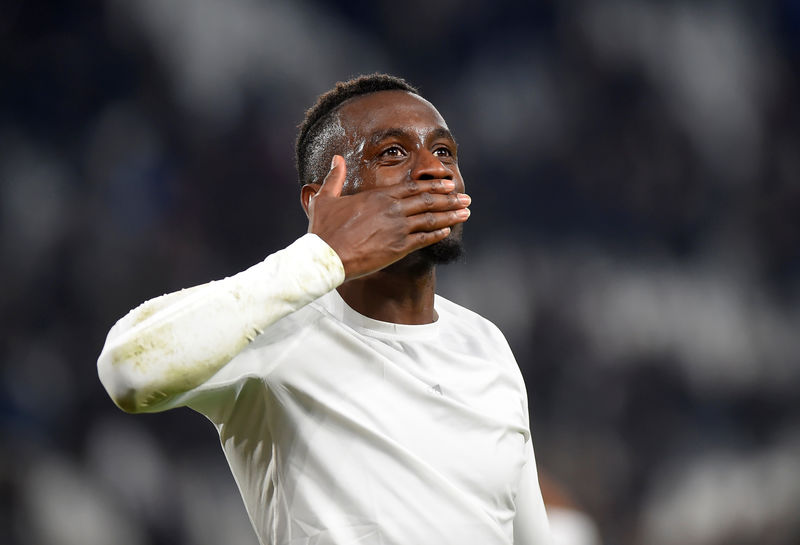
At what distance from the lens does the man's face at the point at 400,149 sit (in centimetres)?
107

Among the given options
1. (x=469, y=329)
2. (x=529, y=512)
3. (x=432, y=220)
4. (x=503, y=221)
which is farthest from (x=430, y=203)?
(x=503, y=221)

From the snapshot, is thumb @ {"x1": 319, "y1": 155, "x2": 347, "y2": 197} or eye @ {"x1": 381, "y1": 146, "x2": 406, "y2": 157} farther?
eye @ {"x1": 381, "y1": 146, "x2": 406, "y2": 157}

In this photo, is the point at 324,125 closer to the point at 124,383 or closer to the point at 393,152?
the point at 393,152

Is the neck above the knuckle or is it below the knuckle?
below

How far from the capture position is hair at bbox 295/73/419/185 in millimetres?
1186

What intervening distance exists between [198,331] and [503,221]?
1666 millimetres

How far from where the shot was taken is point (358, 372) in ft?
3.19

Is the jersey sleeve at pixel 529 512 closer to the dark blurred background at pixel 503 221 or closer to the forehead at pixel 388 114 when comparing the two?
the forehead at pixel 388 114

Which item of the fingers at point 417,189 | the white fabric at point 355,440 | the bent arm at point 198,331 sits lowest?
the white fabric at point 355,440

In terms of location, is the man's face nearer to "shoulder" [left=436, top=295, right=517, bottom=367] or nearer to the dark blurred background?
"shoulder" [left=436, top=295, right=517, bottom=367]

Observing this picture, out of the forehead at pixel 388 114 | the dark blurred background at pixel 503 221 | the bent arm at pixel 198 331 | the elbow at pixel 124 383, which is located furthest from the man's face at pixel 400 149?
the dark blurred background at pixel 503 221

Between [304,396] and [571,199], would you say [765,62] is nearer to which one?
[571,199]

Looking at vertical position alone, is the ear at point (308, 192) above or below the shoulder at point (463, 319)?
above

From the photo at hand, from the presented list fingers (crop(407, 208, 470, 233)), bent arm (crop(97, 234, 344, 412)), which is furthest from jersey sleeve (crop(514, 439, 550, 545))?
bent arm (crop(97, 234, 344, 412))
